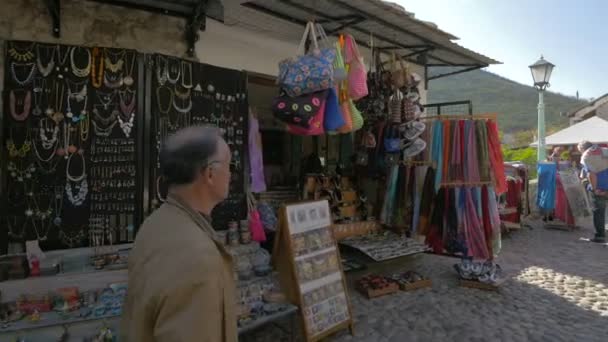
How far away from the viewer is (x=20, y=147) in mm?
2904

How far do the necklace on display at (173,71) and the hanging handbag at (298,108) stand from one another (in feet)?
3.16

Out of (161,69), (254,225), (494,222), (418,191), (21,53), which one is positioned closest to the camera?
(21,53)

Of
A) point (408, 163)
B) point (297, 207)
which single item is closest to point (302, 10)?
point (297, 207)

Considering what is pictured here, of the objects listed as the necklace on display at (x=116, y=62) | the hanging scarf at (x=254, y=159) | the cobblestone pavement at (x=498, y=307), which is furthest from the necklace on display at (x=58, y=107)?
the cobblestone pavement at (x=498, y=307)

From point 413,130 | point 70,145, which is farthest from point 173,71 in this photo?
point 413,130

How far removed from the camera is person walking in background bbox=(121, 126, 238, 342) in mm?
1076

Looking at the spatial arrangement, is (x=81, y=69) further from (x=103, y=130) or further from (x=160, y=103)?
(x=160, y=103)

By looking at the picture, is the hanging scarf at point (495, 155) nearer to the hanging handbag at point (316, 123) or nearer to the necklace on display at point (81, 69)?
the hanging handbag at point (316, 123)

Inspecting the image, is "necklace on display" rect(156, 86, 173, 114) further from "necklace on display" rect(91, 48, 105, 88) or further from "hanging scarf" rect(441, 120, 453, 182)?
"hanging scarf" rect(441, 120, 453, 182)

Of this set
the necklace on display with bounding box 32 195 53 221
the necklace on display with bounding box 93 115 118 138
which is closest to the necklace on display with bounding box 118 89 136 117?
the necklace on display with bounding box 93 115 118 138

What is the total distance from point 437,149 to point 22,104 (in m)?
4.72

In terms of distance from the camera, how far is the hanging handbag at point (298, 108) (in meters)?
3.47

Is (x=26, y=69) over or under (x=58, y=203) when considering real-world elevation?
over

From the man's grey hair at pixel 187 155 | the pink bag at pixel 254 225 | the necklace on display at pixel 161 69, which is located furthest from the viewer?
the pink bag at pixel 254 225
